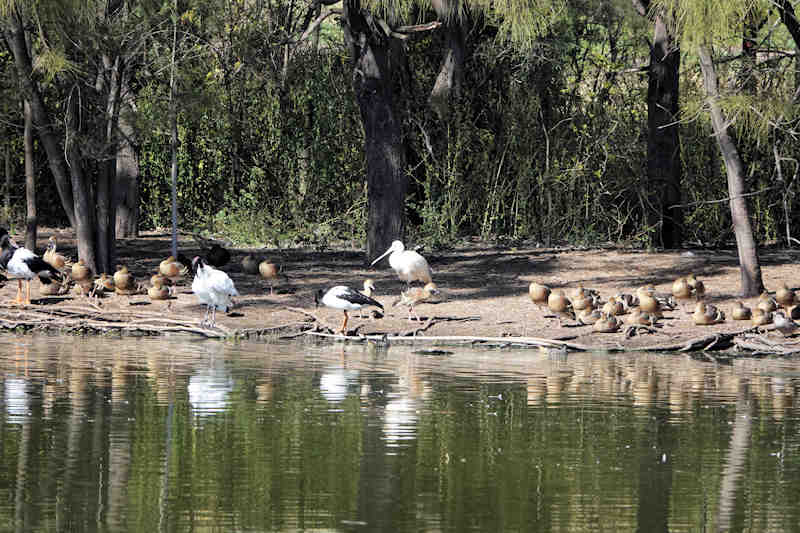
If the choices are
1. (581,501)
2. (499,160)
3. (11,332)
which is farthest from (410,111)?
(581,501)

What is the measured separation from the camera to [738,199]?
52.7 feet

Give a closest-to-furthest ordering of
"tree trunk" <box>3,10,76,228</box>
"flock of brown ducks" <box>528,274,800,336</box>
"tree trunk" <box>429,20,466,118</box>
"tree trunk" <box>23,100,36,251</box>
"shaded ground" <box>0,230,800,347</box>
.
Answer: "flock of brown ducks" <box>528,274,800,336</box> → "shaded ground" <box>0,230,800,347</box> → "tree trunk" <box>3,10,76,228</box> → "tree trunk" <box>23,100,36,251</box> → "tree trunk" <box>429,20,466,118</box>

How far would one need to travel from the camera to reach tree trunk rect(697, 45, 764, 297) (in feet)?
51.7

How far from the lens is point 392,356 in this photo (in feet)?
44.2

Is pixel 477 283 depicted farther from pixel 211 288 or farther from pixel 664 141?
pixel 664 141

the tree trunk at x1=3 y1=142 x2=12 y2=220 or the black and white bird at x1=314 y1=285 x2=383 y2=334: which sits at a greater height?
the tree trunk at x1=3 y1=142 x2=12 y2=220

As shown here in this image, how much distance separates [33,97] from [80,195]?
132 centimetres

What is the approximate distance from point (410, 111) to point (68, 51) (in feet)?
23.4

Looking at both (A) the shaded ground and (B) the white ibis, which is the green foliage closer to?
(A) the shaded ground

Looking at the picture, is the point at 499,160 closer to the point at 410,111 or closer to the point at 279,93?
the point at 410,111

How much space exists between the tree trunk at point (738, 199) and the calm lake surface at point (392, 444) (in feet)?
10.8

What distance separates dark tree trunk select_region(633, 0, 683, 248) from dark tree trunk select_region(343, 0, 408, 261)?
409 centimetres

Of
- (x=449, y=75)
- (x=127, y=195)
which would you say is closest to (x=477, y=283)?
(x=449, y=75)

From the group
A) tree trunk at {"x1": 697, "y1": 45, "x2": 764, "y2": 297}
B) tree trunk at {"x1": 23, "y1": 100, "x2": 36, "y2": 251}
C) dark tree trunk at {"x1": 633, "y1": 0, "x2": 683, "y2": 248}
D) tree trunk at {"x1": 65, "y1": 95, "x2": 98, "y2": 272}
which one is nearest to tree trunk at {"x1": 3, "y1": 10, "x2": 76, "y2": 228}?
tree trunk at {"x1": 65, "y1": 95, "x2": 98, "y2": 272}
